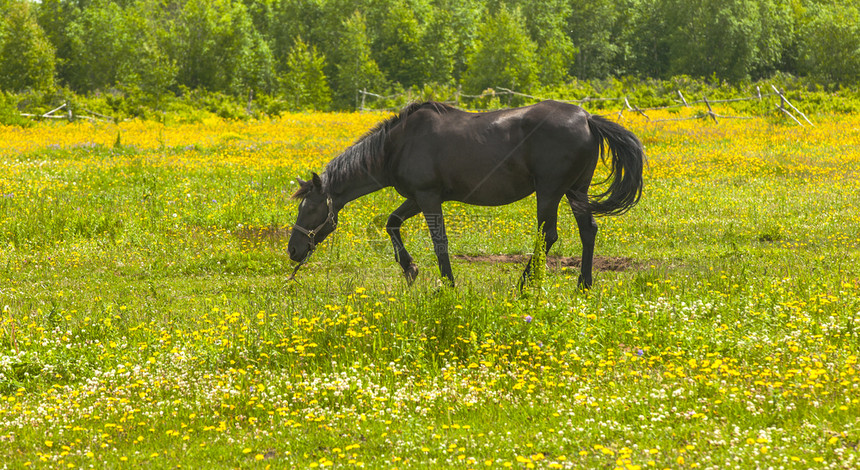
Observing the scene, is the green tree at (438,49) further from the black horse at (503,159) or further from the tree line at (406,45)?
the black horse at (503,159)

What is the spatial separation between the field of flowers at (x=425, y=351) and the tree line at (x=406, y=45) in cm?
4349

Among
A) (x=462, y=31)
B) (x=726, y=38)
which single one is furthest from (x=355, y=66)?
(x=726, y=38)

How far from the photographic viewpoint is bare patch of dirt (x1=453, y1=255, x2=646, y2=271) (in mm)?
10766

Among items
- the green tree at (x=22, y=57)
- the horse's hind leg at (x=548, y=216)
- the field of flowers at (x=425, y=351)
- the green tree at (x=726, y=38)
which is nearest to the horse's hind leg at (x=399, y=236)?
the field of flowers at (x=425, y=351)

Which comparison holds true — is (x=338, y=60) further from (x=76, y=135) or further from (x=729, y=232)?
(x=729, y=232)

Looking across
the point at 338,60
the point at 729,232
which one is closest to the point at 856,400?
the point at 729,232

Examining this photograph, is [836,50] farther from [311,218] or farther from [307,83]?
[311,218]

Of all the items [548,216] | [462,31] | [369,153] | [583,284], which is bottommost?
[583,284]

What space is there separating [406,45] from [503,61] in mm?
25056

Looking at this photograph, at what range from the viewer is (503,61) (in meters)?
57.8

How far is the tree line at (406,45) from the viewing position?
60.8m

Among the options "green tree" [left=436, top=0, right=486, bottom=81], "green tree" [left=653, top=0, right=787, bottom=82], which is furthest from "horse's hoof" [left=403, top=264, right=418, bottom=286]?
"green tree" [left=653, top=0, right=787, bottom=82]

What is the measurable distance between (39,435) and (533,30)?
81.7m

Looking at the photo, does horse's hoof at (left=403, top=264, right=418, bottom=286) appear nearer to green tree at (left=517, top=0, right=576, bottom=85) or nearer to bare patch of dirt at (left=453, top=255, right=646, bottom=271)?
bare patch of dirt at (left=453, top=255, right=646, bottom=271)
